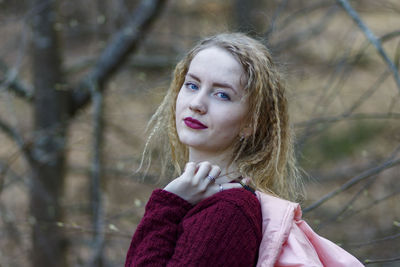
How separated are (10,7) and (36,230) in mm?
2244

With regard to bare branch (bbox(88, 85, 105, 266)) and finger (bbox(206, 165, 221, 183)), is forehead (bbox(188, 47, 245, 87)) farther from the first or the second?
bare branch (bbox(88, 85, 105, 266))

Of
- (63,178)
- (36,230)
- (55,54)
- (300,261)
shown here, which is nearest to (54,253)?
(36,230)

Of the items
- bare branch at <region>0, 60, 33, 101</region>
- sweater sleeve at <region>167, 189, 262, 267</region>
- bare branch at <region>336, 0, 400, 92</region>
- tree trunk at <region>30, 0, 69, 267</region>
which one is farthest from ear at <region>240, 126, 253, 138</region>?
bare branch at <region>0, 60, 33, 101</region>

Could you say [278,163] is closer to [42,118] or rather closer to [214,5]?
[42,118]

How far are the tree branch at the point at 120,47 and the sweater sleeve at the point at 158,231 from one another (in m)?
2.79

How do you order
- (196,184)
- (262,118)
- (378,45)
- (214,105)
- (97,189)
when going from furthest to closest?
1. (97,189)
2. (378,45)
3. (262,118)
4. (214,105)
5. (196,184)

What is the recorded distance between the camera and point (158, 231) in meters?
1.76

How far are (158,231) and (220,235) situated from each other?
0.21 metres

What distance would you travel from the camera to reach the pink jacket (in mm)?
1722

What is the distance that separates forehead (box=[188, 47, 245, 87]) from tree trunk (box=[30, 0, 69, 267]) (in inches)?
110

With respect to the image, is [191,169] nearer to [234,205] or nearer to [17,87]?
[234,205]

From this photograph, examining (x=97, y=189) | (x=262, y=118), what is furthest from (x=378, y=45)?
(x=97, y=189)

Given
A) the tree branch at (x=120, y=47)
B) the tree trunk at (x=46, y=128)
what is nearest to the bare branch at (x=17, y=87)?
the tree trunk at (x=46, y=128)

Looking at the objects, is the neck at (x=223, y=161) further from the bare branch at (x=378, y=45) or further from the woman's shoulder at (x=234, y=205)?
the bare branch at (x=378, y=45)
